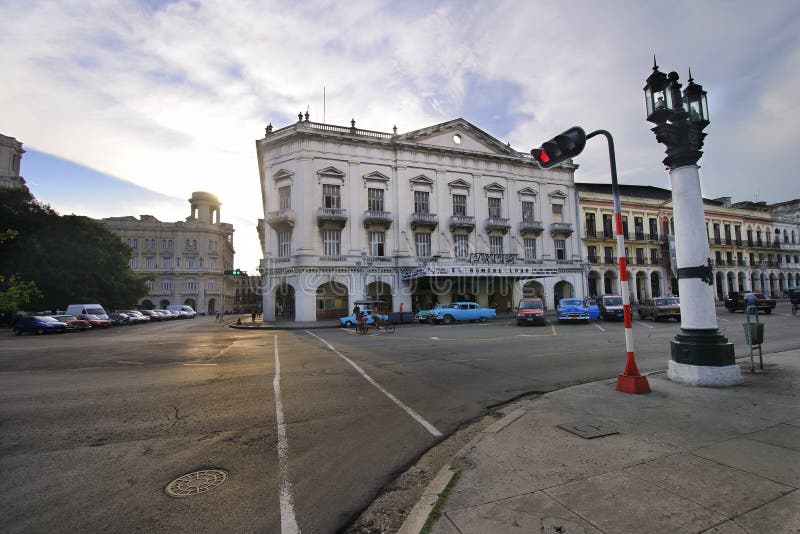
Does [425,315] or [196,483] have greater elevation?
[425,315]

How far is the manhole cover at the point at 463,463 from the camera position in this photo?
4039 mm

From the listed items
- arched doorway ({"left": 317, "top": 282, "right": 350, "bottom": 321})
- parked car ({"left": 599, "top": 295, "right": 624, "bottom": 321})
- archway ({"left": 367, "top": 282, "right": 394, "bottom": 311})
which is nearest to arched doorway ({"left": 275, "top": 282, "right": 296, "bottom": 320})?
arched doorway ({"left": 317, "top": 282, "right": 350, "bottom": 321})

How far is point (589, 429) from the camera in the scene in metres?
5.00

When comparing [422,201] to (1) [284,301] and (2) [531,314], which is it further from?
(1) [284,301]

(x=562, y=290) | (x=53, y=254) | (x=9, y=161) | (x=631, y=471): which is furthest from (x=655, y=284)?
(x=9, y=161)

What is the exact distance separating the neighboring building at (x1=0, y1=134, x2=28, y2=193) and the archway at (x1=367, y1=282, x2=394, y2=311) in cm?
5841

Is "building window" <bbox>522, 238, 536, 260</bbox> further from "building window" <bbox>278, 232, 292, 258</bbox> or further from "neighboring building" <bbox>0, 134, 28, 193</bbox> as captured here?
"neighboring building" <bbox>0, 134, 28, 193</bbox>

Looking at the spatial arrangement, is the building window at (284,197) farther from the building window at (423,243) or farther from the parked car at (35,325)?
the parked car at (35,325)

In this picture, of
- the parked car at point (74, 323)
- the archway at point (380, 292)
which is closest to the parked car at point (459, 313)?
the archway at point (380, 292)

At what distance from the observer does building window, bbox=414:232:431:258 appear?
3709 cm

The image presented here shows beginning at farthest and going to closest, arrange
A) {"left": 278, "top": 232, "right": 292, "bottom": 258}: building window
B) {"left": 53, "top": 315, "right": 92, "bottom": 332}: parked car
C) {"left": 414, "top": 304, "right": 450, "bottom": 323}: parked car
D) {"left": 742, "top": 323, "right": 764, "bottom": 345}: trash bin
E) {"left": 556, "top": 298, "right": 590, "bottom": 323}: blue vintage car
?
{"left": 278, "top": 232, "right": 292, "bottom": 258}: building window → {"left": 414, "top": 304, "right": 450, "bottom": 323}: parked car → {"left": 53, "top": 315, "right": 92, "bottom": 332}: parked car → {"left": 556, "top": 298, "right": 590, "bottom": 323}: blue vintage car → {"left": 742, "top": 323, "right": 764, "bottom": 345}: trash bin

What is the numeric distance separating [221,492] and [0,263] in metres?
46.1

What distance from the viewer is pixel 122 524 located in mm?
3203

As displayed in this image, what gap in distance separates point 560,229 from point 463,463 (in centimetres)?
4236
